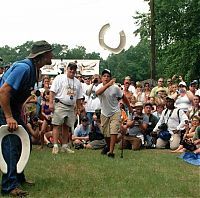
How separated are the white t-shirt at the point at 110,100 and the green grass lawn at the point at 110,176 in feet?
2.95

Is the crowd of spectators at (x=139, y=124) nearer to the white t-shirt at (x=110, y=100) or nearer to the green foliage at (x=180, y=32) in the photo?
the white t-shirt at (x=110, y=100)

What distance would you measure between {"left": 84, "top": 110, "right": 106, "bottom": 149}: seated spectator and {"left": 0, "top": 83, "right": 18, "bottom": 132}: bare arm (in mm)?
5954

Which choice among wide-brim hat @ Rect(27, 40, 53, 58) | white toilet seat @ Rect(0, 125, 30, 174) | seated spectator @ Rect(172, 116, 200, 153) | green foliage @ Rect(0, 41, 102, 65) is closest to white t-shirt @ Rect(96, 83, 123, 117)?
seated spectator @ Rect(172, 116, 200, 153)

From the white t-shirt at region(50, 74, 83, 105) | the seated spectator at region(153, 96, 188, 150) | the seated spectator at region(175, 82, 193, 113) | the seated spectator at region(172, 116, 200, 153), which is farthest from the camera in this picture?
the seated spectator at region(175, 82, 193, 113)

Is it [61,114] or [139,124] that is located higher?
[61,114]

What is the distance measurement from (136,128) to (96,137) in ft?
3.59

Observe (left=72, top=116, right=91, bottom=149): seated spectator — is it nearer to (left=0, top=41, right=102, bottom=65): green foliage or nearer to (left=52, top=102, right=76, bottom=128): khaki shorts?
(left=52, top=102, right=76, bottom=128): khaki shorts

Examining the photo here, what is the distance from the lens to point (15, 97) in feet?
20.5

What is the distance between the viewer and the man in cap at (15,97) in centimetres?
606

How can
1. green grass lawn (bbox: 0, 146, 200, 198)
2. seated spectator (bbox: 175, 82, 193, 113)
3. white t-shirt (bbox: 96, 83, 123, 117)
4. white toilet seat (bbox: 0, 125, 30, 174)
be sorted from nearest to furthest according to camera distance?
white toilet seat (bbox: 0, 125, 30, 174) → green grass lawn (bbox: 0, 146, 200, 198) → white t-shirt (bbox: 96, 83, 123, 117) → seated spectator (bbox: 175, 82, 193, 113)

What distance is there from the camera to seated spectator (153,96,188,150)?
1235 centimetres

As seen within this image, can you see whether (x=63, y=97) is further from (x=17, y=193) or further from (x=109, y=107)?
(x=17, y=193)

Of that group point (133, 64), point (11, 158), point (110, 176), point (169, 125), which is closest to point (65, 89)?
point (169, 125)

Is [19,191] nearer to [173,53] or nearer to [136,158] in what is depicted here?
[136,158]
